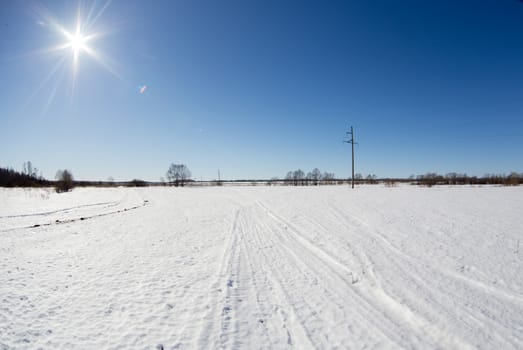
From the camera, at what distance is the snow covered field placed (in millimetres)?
2492

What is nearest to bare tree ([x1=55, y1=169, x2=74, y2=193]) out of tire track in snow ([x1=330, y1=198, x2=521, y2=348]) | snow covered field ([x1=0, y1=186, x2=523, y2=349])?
snow covered field ([x1=0, y1=186, x2=523, y2=349])

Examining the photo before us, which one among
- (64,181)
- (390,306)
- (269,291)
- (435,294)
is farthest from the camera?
(64,181)

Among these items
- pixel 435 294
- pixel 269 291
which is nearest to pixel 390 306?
pixel 435 294

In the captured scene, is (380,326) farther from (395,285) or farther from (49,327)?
(49,327)

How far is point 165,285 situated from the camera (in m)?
3.78

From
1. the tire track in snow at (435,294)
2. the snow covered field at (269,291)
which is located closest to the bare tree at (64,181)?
the snow covered field at (269,291)

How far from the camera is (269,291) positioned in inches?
138

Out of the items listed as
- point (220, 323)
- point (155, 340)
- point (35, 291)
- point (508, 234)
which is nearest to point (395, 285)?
point (220, 323)

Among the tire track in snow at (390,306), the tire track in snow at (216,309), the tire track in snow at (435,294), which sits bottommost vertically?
the tire track in snow at (216,309)

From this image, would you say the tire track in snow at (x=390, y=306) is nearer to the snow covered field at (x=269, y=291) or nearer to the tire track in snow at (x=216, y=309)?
the snow covered field at (x=269, y=291)

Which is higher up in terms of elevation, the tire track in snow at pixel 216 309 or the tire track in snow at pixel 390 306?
the tire track in snow at pixel 390 306

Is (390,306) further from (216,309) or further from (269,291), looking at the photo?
(216,309)

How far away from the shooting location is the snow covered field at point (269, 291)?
98.1 inches

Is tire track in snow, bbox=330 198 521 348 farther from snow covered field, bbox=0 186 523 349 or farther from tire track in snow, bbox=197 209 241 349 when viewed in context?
tire track in snow, bbox=197 209 241 349
